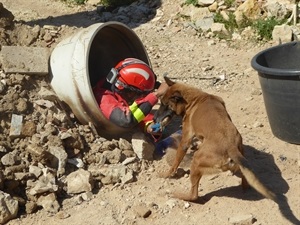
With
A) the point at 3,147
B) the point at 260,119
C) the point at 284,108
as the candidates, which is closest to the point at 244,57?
the point at 260,119

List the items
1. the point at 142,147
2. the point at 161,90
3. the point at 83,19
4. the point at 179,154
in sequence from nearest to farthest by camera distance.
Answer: the point at 179,154
the point at 142,147
the point at 161,90
the point at 83,19

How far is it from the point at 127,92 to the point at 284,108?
1751 mm

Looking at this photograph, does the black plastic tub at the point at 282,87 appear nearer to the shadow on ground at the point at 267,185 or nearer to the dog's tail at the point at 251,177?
the shadow on ground at the point at 267,185

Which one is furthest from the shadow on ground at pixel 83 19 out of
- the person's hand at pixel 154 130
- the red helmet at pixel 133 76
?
the person's hand at pixel 154 130

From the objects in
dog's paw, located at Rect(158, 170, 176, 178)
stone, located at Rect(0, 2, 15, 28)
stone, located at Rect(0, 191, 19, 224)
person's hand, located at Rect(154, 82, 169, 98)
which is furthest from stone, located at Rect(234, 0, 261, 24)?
stone, located at Rect(0, 191, 19, 224)

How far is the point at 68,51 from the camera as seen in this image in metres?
6.64

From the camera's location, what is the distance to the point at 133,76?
677 cm

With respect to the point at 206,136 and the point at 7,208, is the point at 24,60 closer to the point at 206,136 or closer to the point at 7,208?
the point at 7,208

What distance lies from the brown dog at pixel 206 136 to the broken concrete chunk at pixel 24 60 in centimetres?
145

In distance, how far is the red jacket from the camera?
6.55 meters

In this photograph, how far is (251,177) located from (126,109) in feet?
6.59

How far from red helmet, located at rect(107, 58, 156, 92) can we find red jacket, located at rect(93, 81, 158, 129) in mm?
158

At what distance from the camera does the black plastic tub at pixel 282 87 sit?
634cm

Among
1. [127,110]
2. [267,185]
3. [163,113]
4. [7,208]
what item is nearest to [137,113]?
[127,110]
